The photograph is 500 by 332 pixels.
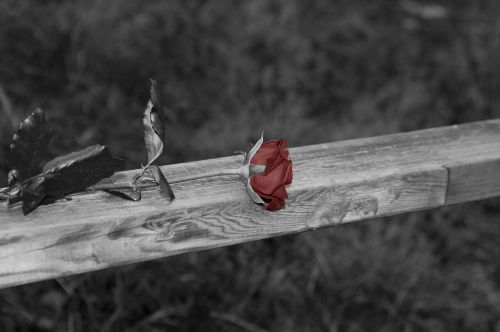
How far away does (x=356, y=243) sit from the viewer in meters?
1.87

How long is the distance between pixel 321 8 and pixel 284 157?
1.97m

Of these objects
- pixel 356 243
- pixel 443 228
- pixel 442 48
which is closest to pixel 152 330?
pixel 356 243

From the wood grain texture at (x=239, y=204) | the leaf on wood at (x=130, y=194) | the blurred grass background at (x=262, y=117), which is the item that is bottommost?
the blurred grass background at (x=262, y=117)

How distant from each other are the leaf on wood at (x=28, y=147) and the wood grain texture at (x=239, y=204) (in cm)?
4

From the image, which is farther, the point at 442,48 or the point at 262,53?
the point at 442,48

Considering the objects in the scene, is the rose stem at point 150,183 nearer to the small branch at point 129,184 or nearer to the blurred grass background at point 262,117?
the small branch at point 129,184

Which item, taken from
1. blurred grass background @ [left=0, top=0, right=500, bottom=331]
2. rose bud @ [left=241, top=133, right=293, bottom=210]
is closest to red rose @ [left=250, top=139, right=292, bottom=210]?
rose bud @ [left=241, top=133, right=293, bottom=210]

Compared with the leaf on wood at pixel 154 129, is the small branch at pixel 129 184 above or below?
below

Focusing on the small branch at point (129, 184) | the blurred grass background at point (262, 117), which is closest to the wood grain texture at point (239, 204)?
the small branch at point (129, 184)

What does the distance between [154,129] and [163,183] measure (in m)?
0.06

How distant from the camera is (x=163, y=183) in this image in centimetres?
73

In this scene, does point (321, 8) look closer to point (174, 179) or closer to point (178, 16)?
point (178, 16)

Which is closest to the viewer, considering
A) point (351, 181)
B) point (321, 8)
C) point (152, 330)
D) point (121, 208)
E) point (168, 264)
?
point (121, 208)

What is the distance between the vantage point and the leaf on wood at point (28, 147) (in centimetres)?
67
